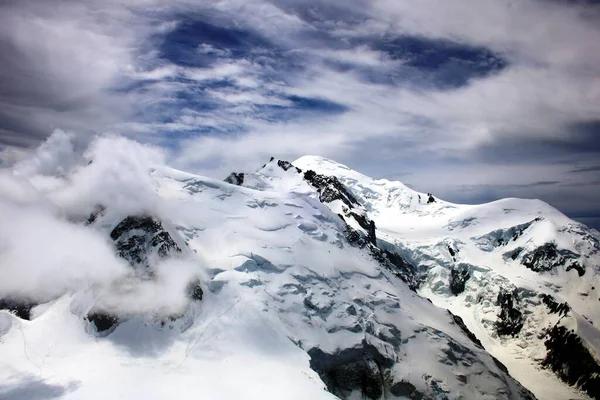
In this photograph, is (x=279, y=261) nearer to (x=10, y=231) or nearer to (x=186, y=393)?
(x=186, y=393)

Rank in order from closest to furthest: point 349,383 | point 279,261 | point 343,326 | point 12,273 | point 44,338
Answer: point 44,338, point 12,273, point 349,383, point 343,326, point 279,261

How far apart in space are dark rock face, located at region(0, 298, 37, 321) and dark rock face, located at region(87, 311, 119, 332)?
60.4 feet

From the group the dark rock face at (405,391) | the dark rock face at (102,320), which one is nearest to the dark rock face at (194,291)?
the dark rock face at (102,320)

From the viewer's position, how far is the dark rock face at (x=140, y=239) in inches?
6019

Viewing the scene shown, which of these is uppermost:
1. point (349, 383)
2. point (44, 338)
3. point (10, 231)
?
point (10, 231)

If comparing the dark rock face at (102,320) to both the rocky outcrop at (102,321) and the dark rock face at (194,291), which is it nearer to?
A: the rocky outcrop at (102,321)

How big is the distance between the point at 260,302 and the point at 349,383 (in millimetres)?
38176

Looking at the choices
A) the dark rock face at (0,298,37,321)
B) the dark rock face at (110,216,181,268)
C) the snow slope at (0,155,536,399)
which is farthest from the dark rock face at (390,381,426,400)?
the dark rock face at (0,298,37,321)

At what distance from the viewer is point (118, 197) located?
167 metres

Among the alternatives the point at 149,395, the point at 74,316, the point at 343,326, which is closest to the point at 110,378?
the point at 149,395

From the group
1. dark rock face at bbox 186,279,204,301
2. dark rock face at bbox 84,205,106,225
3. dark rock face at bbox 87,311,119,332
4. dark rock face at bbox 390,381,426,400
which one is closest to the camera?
dark rock face at bbox 87,311,119,332

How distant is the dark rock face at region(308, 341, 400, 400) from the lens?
149375 mm

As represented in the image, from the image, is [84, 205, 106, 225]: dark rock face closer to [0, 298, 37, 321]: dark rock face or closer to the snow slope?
the snow slope

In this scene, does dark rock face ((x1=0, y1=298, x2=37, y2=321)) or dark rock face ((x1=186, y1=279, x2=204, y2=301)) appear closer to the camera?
dark rock face ((x1=0, y1=298, x2=37, y2=321))
